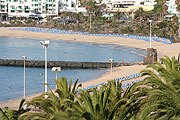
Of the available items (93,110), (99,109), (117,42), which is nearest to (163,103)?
(99,109)

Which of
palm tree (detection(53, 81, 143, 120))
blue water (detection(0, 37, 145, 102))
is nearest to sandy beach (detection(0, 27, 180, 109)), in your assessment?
blue water (detection(0, 37, 145, 102))

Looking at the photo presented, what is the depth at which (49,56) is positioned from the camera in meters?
91.2

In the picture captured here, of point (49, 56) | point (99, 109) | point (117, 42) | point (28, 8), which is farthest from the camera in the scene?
point (28, 8)

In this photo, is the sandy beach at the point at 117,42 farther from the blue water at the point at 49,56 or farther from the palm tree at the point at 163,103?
the palm tree at the point at 163,103

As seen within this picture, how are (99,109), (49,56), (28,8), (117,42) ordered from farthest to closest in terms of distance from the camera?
(28,8), (117,42), (49,56), (99,109)

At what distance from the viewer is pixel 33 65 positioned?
7444 cm

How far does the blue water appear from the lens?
59.0 meters

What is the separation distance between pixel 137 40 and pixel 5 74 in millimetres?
52156

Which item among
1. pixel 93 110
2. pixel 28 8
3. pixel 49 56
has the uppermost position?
pixel 28 8

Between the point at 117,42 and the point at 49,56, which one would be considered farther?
the point at 117,42

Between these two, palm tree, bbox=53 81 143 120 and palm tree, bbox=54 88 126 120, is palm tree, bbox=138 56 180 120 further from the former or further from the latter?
palm tree, bbox=54 88 126 120

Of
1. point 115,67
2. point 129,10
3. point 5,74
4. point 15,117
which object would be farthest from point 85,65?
point 129,10

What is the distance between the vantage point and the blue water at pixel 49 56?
59.0 meters

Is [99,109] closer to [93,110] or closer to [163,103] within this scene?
[93,110]
